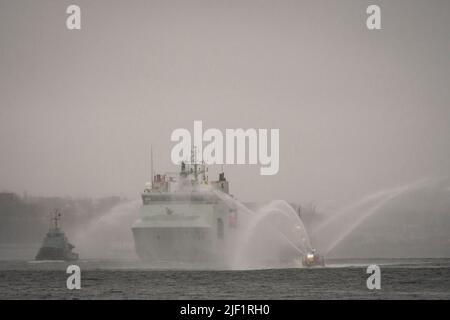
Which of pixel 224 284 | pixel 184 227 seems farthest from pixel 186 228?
pixel 224 284

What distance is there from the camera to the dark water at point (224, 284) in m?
86.0

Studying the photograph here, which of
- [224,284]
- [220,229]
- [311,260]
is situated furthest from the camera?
[220,229]

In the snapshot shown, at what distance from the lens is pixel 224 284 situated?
98312mm

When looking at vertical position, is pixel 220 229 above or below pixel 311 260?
above

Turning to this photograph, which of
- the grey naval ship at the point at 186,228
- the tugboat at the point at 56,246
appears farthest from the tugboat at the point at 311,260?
the tugboat at the point at 56,246

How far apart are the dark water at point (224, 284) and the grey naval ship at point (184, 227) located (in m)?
11.0

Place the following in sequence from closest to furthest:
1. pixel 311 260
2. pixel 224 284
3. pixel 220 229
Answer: pixel 224 284, pixel 311 260, pixel 220 229

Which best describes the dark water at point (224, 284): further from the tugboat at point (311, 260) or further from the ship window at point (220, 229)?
the ship window at point (220, 229)

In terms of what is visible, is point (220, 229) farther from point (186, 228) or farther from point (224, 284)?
point (224, 284)

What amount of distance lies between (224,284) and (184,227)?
3832cm

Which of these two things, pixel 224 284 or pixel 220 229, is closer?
→ pixel 224 284
